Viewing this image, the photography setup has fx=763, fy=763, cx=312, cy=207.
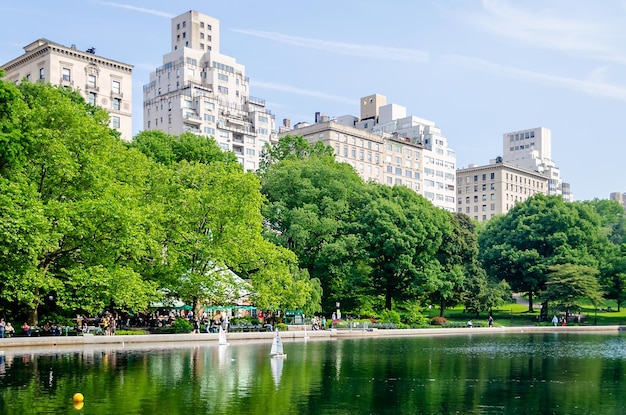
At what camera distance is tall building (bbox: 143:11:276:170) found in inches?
5507

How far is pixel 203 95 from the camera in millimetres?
141500

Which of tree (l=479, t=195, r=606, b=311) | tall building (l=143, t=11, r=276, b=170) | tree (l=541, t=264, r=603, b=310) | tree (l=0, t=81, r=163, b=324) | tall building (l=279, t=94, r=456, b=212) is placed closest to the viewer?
tree (l=0, t=81, r=163, b=324)

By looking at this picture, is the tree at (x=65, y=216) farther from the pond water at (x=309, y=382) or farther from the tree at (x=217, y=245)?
the pond water at (x=309, y=382)

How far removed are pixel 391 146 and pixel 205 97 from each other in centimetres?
4305

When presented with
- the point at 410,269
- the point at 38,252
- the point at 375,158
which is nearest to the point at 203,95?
the point at 375,158

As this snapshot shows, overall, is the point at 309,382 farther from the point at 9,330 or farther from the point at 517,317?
the point at 517,317

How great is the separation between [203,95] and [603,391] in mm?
121007

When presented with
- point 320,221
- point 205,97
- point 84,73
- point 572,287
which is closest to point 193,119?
point 205,97

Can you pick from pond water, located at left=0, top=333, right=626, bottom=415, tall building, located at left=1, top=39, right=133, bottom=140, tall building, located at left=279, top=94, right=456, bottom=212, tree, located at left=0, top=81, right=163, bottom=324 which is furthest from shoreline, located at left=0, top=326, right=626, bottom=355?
tall building, located at left=279, top=94, right=456, bottom=212

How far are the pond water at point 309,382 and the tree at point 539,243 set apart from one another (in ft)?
182

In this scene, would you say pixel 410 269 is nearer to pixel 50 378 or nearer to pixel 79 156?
pixel 79 156

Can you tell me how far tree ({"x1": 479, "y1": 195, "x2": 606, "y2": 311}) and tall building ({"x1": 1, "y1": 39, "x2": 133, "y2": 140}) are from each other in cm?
5423

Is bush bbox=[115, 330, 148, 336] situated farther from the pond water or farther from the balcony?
the balcony

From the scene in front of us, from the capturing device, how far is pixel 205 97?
141m
